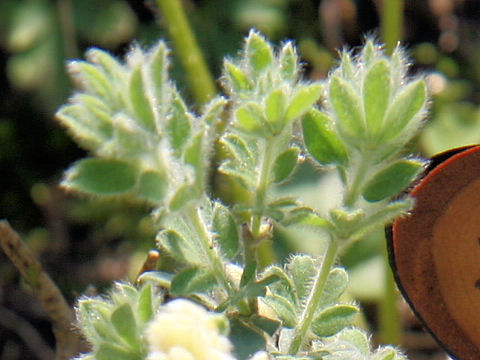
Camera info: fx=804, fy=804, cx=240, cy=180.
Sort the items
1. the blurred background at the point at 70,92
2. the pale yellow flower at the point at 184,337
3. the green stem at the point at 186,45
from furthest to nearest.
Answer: the blurred background at the point at 70,92 → the green stem at the point at 186,45 → the pale yellow flower at the point at 184,337

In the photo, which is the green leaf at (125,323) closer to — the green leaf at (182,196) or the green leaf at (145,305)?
the green leaf at (145,305)

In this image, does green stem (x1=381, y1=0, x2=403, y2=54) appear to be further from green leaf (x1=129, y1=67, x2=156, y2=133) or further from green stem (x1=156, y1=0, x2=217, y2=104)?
green leaf (x1=129, y1=67, x2=156, y2=133)

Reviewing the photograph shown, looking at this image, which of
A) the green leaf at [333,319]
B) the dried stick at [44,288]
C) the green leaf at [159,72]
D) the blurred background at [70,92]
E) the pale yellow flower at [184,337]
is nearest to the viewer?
the pale yellow flower at [184,337]

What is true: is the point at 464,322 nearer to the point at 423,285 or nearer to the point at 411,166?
the point at 423,285

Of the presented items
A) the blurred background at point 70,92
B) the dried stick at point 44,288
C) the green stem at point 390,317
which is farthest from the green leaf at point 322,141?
the blurred background at point 70,92

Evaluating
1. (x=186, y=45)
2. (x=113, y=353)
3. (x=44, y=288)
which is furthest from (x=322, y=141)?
(x=186, y=45)

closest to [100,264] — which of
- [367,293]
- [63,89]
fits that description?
[63,89]

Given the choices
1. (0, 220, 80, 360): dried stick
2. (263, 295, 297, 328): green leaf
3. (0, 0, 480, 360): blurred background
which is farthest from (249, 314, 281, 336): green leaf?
(0, 0, 480, 360): blurred background
